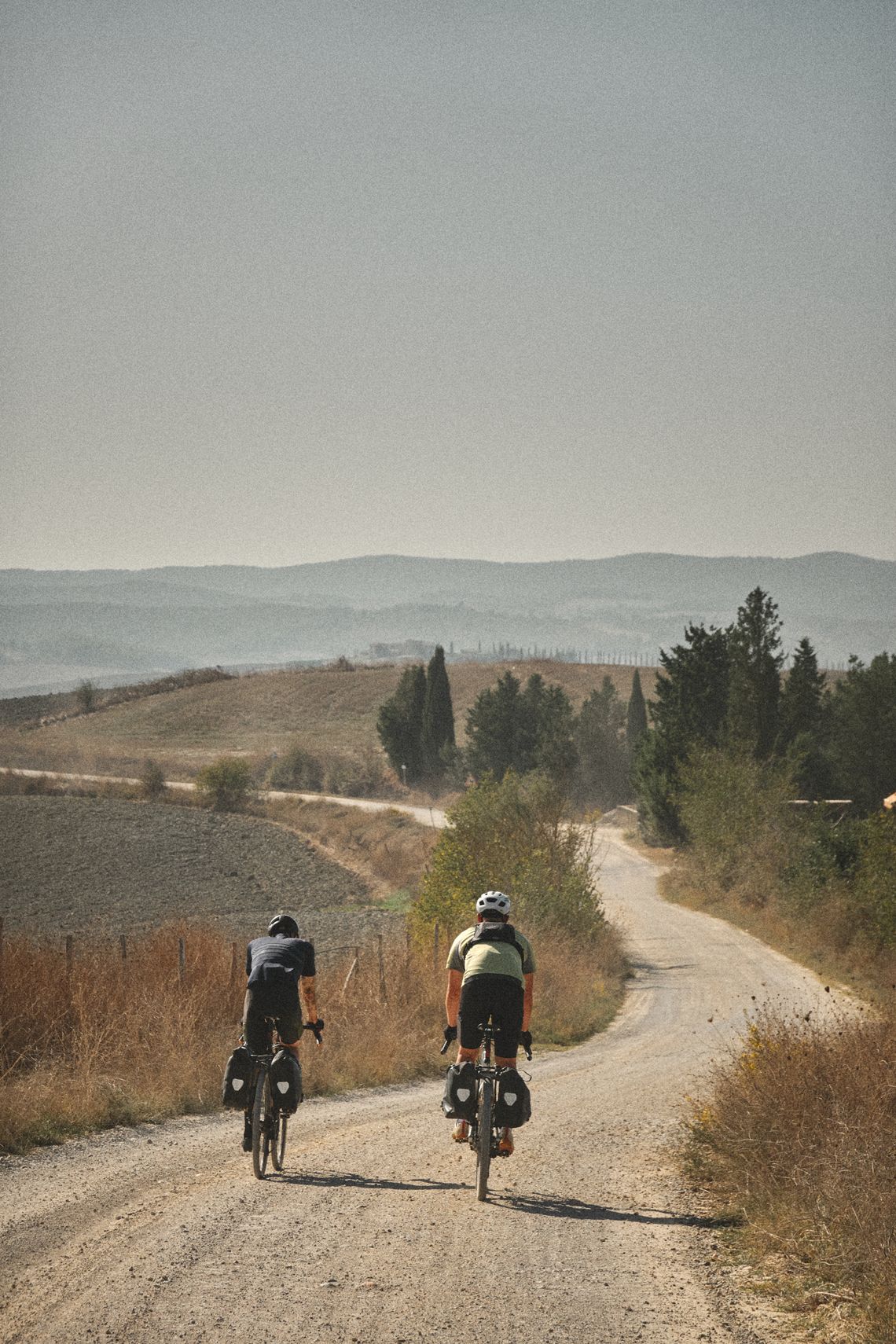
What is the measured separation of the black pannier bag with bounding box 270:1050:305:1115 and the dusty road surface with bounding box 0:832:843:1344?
2.04 ft

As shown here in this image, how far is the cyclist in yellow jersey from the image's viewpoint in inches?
378

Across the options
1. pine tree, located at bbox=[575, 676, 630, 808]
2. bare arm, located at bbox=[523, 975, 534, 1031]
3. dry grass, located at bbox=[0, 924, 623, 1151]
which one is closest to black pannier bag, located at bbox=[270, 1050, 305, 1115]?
bare arm, located at bbox=[523, 975, 534, 1031]

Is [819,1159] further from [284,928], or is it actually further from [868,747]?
[868,747]

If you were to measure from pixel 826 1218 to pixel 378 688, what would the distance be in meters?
133

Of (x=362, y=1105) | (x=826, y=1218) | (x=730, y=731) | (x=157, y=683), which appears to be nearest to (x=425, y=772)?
(x=730, y=731)

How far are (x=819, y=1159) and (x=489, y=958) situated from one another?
9.44 ft

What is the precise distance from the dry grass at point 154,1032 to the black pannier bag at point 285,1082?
2.89 m

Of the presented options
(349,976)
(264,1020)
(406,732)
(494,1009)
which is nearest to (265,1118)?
(264,1020)

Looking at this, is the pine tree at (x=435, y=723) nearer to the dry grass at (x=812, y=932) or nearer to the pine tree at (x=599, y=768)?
the pine tree at (x=599, y=768)

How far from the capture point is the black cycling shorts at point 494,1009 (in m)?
9.61

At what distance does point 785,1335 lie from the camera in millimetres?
7000

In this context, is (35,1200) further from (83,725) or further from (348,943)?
(83,725)

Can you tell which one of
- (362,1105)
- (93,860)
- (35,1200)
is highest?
(35,1200)

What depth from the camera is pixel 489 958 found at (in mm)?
9617
